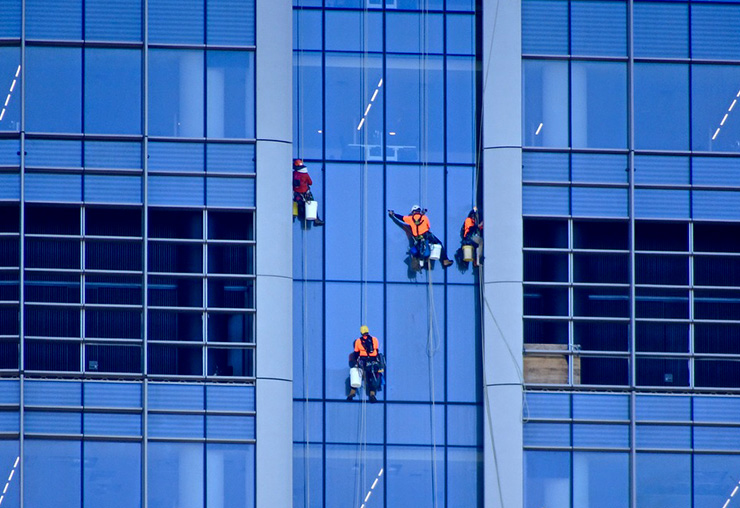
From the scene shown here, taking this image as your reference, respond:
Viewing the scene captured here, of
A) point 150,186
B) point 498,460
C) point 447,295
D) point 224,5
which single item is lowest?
point 498,460

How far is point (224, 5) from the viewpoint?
1302 inches

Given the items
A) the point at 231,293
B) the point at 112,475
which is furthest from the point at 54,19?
the point at 112,475

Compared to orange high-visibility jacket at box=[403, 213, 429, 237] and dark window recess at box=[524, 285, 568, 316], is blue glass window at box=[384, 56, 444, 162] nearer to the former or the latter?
orange high-visibility jacket at box=[403, 213, 429, 237]

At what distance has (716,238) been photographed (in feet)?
111

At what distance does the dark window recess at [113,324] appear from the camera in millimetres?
32469

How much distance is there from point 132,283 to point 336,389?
19.3ft

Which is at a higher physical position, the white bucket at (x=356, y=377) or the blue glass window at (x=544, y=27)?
the blue glass window at (x=544, y=27)

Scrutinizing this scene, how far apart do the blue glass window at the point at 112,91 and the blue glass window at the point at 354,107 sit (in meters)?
5.04

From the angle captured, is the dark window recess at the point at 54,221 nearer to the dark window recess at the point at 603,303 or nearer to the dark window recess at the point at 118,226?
the dark window recess at the point at 118,226

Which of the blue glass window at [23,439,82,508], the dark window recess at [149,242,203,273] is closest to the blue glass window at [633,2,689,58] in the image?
the dark window recess at [149,242,203,273]

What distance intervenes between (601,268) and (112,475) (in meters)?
13.6

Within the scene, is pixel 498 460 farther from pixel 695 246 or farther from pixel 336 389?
pixel 695 246

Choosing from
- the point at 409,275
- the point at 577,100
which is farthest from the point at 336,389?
the point at 577,100

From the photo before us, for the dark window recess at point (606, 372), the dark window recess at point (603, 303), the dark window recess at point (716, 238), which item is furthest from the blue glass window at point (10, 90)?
the dark window recess at point (716, 238)
